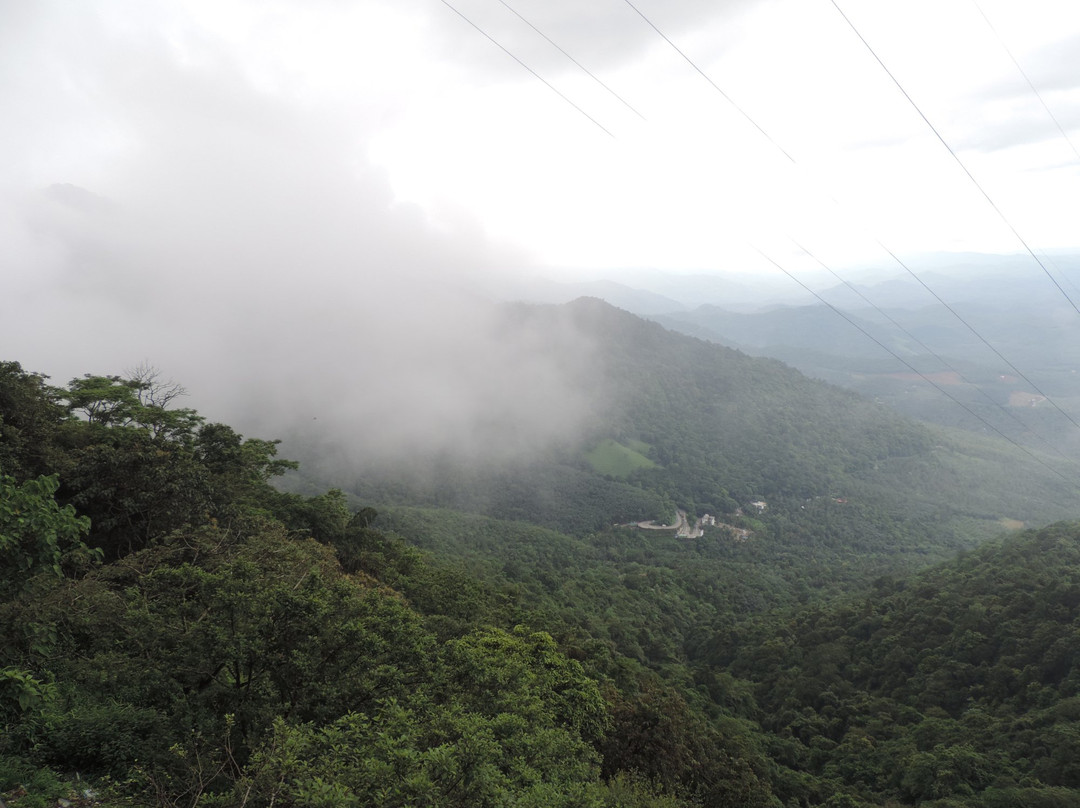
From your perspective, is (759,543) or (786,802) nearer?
(786,802)

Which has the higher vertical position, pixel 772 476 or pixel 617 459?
pixel 772 476

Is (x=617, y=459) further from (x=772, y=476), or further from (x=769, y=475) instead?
(x=772, y=476)

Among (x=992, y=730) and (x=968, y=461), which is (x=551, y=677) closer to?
(x=992, y=730)

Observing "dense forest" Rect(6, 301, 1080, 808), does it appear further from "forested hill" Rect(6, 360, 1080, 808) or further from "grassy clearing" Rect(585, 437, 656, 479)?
"grassy clearing" Rect(585, 437, 656, 479)

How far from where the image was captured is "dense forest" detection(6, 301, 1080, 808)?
30.8ft

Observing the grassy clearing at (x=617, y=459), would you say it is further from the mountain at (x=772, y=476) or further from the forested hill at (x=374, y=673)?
the forested hill at (x=374, y=673)

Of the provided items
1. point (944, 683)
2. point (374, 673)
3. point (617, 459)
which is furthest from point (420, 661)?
point (617, 459)

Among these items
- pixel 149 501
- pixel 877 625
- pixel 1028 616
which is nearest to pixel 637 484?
pixel 877 625

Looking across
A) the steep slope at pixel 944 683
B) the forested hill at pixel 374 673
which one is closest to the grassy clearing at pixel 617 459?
the steep slope at pixel 944 683

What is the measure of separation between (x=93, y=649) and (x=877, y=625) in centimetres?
5847

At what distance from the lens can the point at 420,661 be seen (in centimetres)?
1192

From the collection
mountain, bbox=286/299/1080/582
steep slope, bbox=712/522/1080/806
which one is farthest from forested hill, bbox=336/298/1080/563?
steep slope, bbox=712/522/1080/806

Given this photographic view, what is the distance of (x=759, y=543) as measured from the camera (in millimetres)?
114938

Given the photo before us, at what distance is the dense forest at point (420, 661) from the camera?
9.38 m
